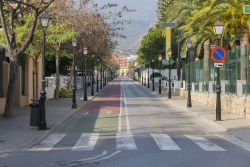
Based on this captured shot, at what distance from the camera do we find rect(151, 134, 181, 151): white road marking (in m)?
16.2

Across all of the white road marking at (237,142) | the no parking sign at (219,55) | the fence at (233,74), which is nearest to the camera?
the white road marking at (237,142)

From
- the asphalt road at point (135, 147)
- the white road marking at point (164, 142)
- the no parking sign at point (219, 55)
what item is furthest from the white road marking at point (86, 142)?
the no parking sign at point (219, 55)

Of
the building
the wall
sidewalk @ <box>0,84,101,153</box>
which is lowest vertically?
sidewalk @ <box>0,84,101,153</box>

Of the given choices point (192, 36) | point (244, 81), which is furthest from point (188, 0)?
point (244, 81)

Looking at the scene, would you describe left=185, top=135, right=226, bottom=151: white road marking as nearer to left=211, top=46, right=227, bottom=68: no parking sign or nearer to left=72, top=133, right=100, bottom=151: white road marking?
left=72, top=133, right=100, bottom=151: white road marking

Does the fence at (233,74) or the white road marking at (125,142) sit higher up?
the fence at (233,74)

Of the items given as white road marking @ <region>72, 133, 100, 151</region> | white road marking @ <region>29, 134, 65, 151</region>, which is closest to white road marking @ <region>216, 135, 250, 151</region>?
white road marking @ <region>72, 133, 100, 151</region>

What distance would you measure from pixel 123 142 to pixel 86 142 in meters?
1.17

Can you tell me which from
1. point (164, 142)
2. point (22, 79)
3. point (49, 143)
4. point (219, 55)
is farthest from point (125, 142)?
point (22, 79)

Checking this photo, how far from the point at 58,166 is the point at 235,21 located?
82.6 feet

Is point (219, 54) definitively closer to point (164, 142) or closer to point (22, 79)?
point (164, 142)

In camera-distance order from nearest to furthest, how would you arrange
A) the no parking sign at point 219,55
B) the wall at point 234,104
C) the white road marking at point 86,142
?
1. the white road marking at point 86,142
2. the no parking sign at point 219,55
3. the wall at point 234,104

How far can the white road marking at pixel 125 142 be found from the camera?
53.2 ft

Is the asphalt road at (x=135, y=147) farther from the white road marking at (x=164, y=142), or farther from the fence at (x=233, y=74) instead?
the fence at (x=233, y=74)
